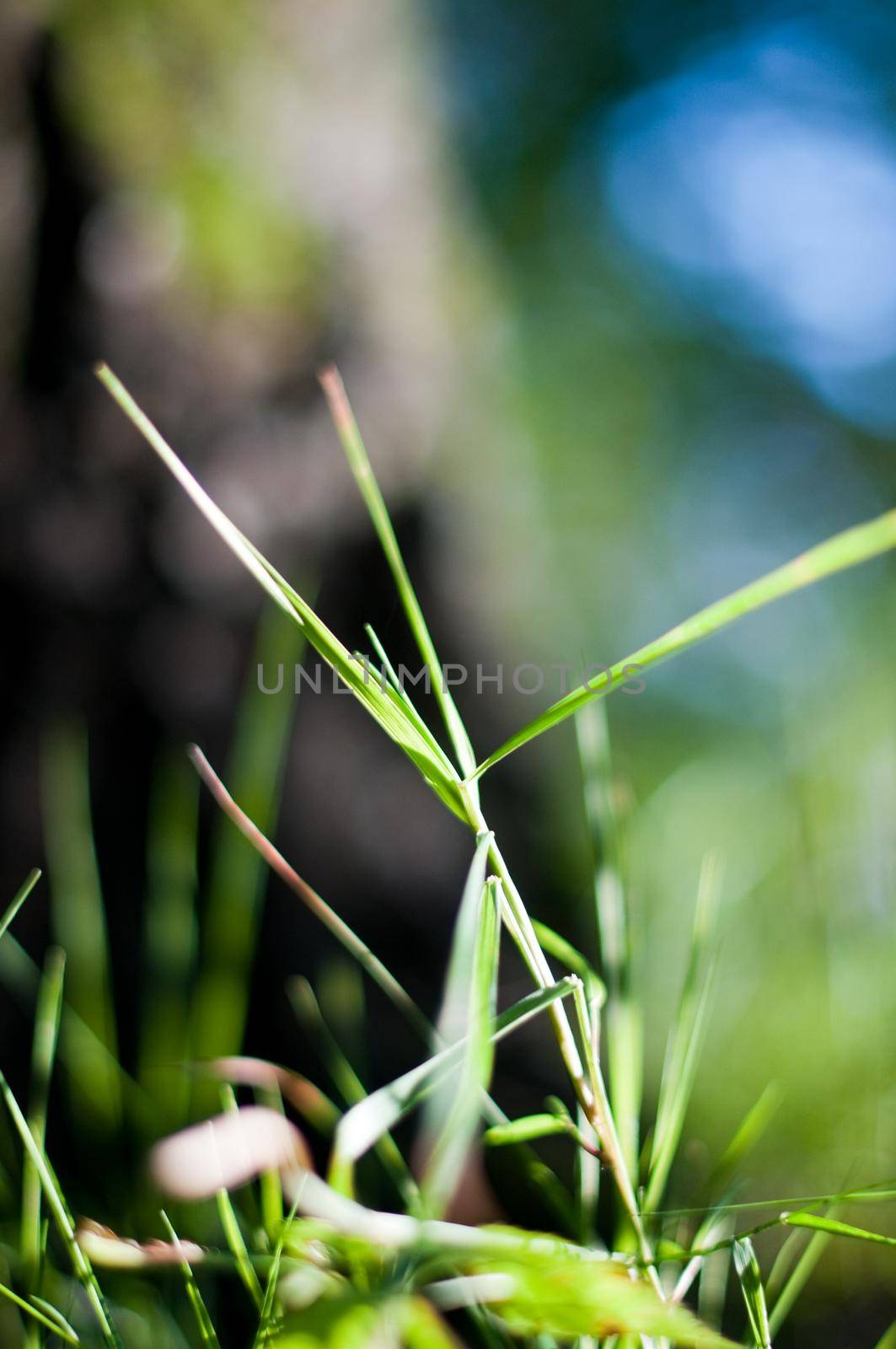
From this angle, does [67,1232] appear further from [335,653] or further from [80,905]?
[80,905]

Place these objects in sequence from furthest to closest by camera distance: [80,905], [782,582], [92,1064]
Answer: [80,905] → [92,1064] → [782,582]

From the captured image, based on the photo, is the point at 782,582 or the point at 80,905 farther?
the point at 80,905

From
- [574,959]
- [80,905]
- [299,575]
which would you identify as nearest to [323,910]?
[574,959]

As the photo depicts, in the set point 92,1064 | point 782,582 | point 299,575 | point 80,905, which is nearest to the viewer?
point 782,582

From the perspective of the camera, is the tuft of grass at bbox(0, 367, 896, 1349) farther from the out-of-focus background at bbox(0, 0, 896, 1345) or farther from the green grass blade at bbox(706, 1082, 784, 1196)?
the out-of-focus background at bbox(0, 0, 896, 1345)

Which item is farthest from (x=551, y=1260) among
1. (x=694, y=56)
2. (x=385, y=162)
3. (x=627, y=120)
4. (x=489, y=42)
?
(x=694, y=56)

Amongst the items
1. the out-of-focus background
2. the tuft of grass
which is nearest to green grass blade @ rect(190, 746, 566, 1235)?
the tuft of grass

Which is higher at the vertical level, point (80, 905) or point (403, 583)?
point (403, 583)
